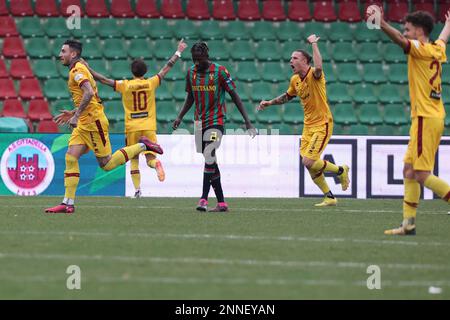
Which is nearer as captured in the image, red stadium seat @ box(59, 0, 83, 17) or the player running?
the player running

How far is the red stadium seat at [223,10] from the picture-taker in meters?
22.6

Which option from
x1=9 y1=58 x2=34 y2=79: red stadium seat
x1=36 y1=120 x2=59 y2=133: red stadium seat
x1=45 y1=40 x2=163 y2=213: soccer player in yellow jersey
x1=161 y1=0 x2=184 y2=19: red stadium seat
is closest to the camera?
x1=45 y1=40 x2=163 y2=213: soccer player in yellow jersey

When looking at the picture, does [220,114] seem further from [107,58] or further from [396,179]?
[107,58]

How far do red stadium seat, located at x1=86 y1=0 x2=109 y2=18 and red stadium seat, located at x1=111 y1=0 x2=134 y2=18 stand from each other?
18cm

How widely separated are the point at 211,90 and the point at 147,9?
10357 millimetres

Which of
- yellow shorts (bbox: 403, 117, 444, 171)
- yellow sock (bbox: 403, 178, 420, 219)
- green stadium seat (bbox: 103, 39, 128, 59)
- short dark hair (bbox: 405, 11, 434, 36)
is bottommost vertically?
yellow sock (bbox: 403, 178, 420, 219)

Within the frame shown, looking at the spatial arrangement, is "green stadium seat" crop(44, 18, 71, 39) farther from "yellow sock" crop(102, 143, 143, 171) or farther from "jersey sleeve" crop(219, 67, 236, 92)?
"jersey sleeve" crop(219, 67, 236, 92)

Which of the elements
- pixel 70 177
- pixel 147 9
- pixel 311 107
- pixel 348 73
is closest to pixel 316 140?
pixel 311 107

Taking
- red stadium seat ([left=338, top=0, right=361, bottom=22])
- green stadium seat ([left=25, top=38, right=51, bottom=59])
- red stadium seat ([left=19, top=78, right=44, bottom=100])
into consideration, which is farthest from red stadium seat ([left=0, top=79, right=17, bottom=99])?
red stadium seat ([left=338, top=0, right=361, bottom=22])

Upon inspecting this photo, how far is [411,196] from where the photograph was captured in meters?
9.48

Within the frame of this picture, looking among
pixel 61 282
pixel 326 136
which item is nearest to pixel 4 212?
pixel 326 136

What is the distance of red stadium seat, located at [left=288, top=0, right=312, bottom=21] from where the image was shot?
22.8 m

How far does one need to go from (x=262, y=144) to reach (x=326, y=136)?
285 cm

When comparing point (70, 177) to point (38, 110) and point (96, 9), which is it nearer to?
point (38, 110)
